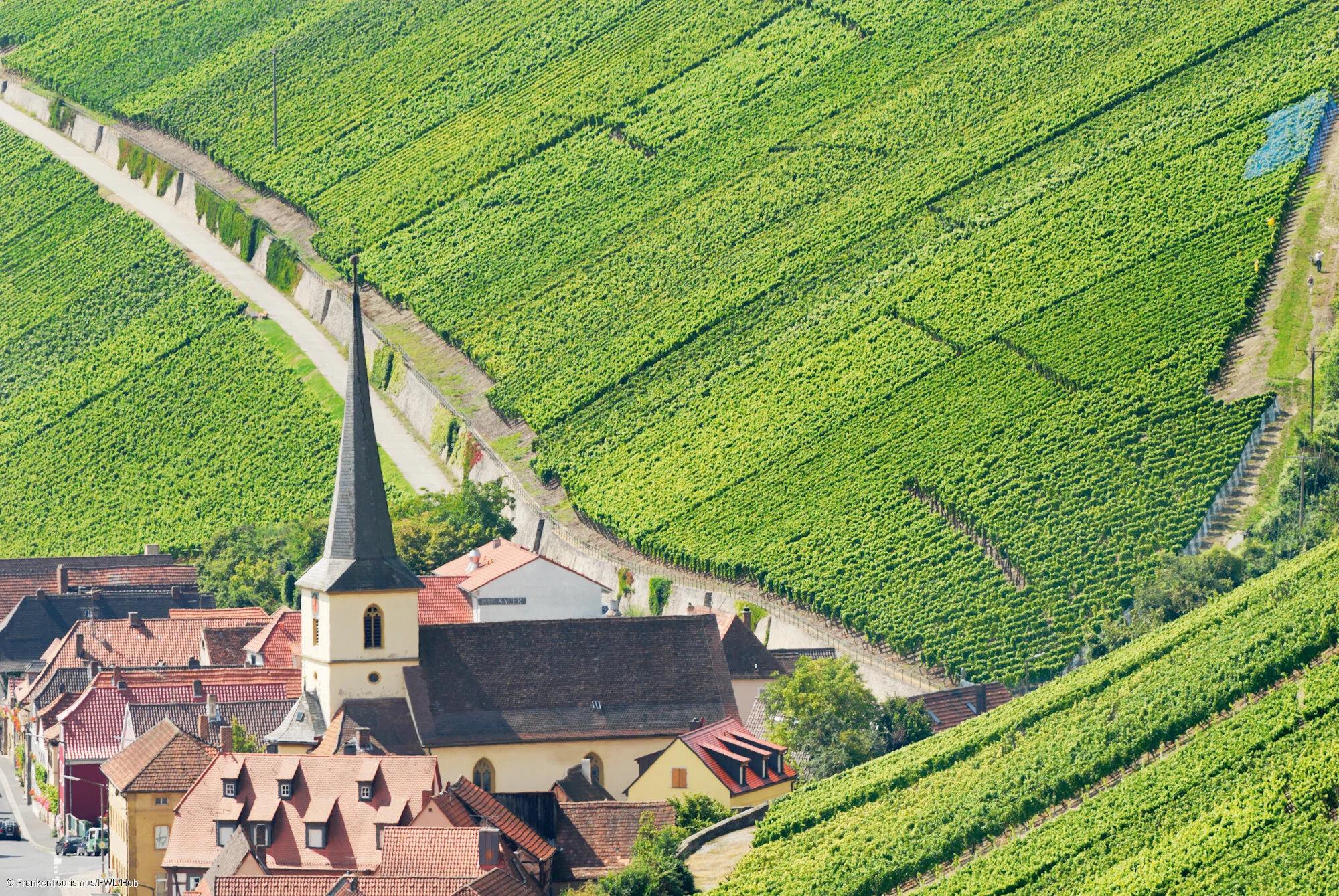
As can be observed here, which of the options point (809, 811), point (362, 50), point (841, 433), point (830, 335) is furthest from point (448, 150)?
→ point (809, 811)

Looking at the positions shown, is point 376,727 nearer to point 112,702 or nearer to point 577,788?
point 577,788

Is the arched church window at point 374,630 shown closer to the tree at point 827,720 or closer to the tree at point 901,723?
the tree at point 827,720

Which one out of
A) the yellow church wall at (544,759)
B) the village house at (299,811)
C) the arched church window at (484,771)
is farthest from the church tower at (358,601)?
the village house at (299,811)

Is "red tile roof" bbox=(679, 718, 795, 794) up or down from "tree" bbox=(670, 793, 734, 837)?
up

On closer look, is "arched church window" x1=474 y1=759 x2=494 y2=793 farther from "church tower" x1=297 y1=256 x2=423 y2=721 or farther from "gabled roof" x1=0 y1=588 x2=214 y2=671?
"gabled roof" x1=0 y1=588 x2=214 y2=671

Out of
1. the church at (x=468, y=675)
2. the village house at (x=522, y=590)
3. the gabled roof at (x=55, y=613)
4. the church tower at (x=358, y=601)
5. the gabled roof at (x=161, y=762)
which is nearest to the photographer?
the gabled roof at (x=161, y=762)

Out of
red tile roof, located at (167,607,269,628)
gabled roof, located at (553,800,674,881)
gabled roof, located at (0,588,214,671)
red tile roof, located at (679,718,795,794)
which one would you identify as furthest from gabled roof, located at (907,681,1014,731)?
gabled roof, located at (0,588,214,671)
